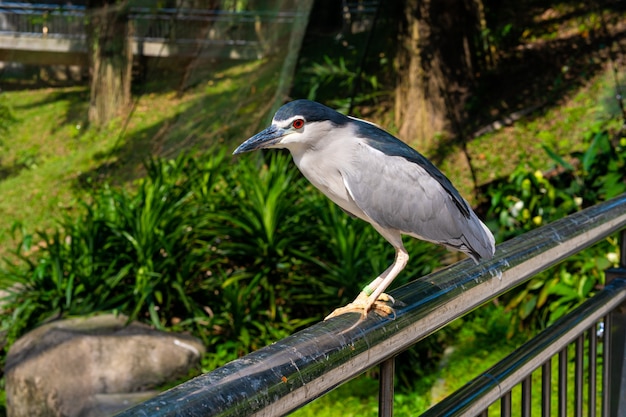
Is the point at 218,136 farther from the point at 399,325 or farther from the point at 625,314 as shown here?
the point at 399,325

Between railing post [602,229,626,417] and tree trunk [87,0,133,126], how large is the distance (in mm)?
5925

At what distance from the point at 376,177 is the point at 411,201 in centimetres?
12

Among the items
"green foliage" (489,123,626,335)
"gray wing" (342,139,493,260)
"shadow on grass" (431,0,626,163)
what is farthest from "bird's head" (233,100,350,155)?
"shadow on grass" (431,0,626,163)

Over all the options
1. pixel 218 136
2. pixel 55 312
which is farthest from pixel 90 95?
pixel 55 312

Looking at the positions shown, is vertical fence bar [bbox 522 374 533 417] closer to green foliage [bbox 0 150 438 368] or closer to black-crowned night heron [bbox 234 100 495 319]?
black-crowned night heron [bbox 234 100 495 319]

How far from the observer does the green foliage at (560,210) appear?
16.4 feet

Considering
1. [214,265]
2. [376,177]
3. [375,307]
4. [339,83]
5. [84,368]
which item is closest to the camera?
Answer: [375,307]

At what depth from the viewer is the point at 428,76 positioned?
7930 mm

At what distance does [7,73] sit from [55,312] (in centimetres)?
298

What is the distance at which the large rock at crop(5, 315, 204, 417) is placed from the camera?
450cm

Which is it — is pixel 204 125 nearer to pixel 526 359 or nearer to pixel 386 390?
pixel 526 359

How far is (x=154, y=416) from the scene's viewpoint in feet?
2.55

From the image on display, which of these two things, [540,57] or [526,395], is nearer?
[526,395]

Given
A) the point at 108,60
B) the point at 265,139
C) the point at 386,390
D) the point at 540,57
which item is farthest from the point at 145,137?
the point at 386,390
